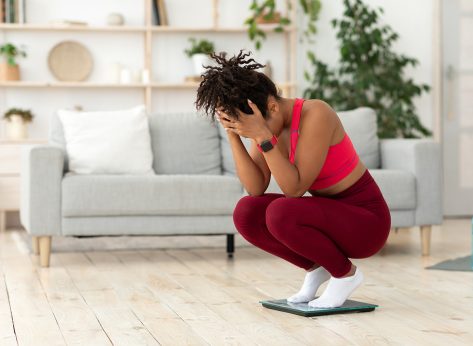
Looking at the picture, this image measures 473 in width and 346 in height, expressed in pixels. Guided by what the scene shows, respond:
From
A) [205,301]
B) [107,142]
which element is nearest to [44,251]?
[107,142]

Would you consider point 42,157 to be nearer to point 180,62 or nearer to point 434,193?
point 434,193

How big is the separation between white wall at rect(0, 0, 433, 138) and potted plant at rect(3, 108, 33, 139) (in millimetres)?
273

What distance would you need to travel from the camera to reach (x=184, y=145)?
16.4 ft

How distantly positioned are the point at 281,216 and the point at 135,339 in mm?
596

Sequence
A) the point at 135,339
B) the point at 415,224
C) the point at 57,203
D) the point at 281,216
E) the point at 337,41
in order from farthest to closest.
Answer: the point at 337,41
the point at 415,224
the point at 57,203
the point at 281,216
the point at 135,339

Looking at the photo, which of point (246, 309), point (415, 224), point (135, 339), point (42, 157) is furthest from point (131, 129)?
point (135, 339)

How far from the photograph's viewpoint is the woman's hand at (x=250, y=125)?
270 cm

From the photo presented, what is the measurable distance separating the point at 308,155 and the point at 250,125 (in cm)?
21

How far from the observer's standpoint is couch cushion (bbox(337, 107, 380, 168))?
16.4 ft

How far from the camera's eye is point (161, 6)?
661 cm

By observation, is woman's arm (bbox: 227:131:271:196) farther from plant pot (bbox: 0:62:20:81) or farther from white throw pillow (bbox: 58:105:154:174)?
plant pot (bbox: 0:62:20:81)

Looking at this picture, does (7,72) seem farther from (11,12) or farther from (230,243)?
(230,243)

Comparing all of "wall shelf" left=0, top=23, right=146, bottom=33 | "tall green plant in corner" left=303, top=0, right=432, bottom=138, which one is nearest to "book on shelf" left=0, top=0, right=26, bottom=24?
"wall shelf" left=0, top=23, right=146, bottom=33

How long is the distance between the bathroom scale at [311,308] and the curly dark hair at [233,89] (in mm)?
640
